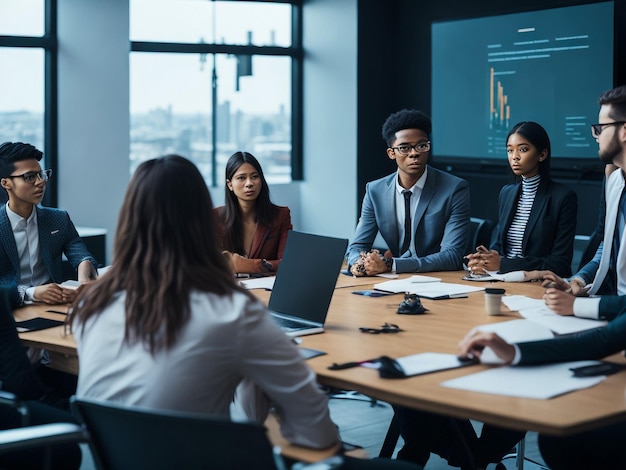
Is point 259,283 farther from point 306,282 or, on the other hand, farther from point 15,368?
point 15,368

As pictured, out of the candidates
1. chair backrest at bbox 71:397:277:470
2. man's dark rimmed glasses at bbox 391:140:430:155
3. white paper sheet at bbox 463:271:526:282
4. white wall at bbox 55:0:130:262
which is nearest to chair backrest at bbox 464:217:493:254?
man's dark rimmed glasses at bbox 391:140:430:155

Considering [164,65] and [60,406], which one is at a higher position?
[164,65]

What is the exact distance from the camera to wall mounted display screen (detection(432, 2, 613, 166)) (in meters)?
7.10

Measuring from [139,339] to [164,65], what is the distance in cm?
693

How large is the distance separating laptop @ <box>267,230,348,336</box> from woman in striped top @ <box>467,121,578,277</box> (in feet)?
5.02

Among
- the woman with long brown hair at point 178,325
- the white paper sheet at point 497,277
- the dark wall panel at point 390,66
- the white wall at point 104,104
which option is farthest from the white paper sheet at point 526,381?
the white wall at point 104,104

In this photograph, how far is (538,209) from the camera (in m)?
4.75

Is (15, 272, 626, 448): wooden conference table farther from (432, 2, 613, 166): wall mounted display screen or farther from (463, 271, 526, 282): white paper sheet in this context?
(432, 2, 613, 166): wall mounted display screen

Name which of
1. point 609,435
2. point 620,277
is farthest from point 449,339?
point 620,277

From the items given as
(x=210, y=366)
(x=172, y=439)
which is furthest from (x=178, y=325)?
(x=172, y=439)

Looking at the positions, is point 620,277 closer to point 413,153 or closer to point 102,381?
point 413,153

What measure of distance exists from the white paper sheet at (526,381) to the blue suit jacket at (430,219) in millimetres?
2131

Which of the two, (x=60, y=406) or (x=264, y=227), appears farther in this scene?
(x=264, y=227)

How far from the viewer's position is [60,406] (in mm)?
3566
